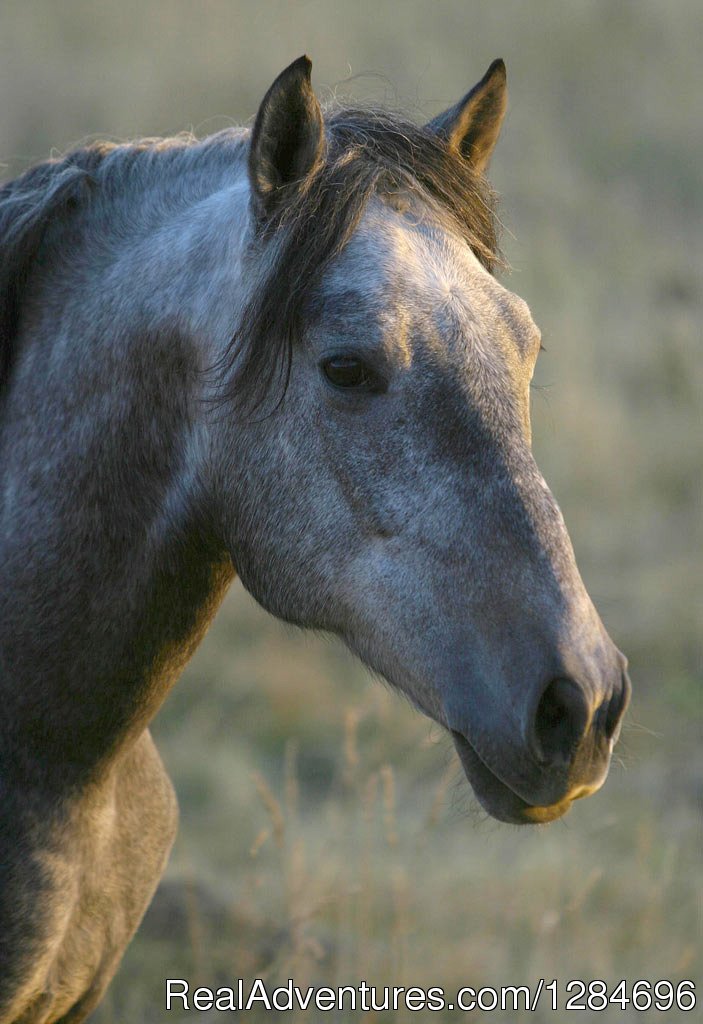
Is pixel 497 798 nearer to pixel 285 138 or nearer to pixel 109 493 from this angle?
pixel 109 493

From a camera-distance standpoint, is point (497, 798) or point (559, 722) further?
point (497, 798)

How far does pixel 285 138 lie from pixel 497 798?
1362 mm

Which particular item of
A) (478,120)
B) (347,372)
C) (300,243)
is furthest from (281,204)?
(478,120)

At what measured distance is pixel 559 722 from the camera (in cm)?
183

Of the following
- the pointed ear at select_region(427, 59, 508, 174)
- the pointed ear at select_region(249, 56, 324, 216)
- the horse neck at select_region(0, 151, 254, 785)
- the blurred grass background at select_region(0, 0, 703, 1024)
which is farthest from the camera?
the blurred grass background at select_region(0, 0, 703, 1024)

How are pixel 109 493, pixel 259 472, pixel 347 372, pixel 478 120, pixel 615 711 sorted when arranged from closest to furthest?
pixel 615 711 → pixel 347 372 → pixel 259 472 → pixel 109 493 → pixel 478 120

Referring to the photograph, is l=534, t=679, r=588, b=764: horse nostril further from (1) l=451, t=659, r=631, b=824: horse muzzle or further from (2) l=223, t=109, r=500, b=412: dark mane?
(2) l=223, t=109, r=500, b=412: dark mane

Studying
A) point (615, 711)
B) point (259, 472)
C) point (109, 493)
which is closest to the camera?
point (615, 711)

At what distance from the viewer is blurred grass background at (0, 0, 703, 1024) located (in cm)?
420

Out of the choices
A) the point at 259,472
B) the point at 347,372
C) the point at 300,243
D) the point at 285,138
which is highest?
the point at 285,138

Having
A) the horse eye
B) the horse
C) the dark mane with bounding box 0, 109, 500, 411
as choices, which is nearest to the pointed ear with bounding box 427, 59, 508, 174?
the horse

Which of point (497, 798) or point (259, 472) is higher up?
point (259, 472)

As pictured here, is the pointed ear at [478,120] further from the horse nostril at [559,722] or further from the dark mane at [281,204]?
the horse nostril at [559,722]

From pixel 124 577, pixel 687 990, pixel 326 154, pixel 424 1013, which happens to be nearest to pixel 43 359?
pixel 124 577
